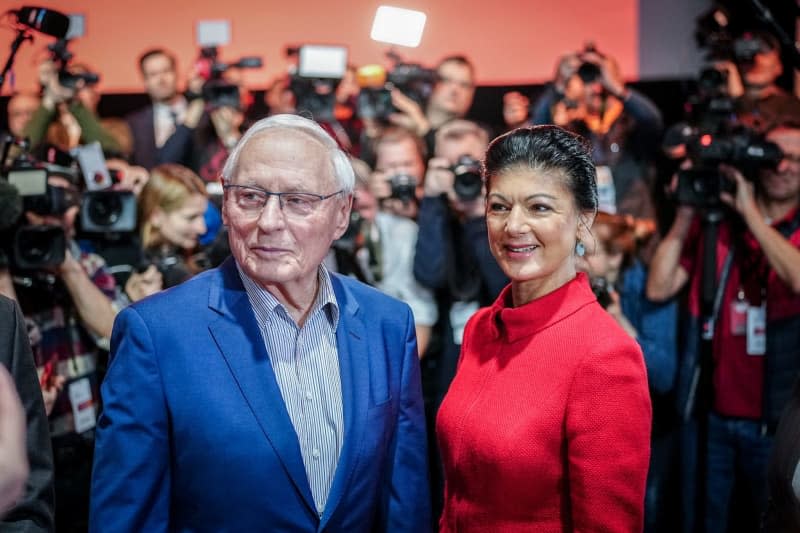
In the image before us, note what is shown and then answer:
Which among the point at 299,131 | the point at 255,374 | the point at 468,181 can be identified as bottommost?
the point at 255,374

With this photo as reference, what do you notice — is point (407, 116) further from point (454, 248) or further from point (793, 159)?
point (793, 159)

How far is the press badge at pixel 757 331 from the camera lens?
3.24m

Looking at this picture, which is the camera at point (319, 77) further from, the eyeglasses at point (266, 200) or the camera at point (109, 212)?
the eyeglasses at point (266, 200)

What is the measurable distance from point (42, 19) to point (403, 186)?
1456mm

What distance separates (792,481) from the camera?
5.68 feet

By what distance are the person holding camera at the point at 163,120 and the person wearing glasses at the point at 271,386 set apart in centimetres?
272

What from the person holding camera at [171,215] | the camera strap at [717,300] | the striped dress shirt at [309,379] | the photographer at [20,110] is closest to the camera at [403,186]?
the person holding camera at [171,215]

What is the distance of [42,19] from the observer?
9.56ft

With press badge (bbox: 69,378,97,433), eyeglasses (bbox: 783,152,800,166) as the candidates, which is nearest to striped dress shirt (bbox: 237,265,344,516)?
press badge (bbox: 69,378,97,433)

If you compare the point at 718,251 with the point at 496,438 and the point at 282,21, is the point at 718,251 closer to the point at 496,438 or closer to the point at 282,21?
the point at 496,438

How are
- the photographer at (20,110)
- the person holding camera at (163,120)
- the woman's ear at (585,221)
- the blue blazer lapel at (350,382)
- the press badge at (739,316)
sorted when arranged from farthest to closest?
the photographer at (20,110), the person holding camera at (163,120), the press badge at (739,316), the woman's ear at (585,221), the blue blazer lapel at (350,382)

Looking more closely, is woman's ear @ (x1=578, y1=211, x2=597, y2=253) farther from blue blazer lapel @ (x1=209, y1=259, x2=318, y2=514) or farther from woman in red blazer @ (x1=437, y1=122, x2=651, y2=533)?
blue blazer lapel @ (x1=209, y1=259, x2=318, y2=514)

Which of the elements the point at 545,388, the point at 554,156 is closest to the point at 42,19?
the point at 554,156

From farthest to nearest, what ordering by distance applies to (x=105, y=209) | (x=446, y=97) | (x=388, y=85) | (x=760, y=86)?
(x=446, y=97) → (x=388, y=85) → (x=760, y=86) → (x=105, y=209)
